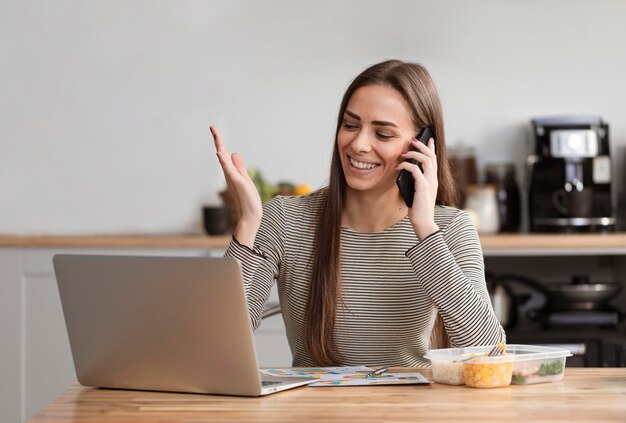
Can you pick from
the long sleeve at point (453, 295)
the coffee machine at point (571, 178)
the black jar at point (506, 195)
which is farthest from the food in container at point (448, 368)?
the black jar at point (506, 195)

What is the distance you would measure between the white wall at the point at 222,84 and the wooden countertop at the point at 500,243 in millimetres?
420

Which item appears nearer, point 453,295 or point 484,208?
point 453,295

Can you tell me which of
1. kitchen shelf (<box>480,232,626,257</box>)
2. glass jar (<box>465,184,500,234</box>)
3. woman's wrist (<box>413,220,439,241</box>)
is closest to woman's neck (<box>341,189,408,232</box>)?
woman's wrist (<box>413,220,439,241</box>)

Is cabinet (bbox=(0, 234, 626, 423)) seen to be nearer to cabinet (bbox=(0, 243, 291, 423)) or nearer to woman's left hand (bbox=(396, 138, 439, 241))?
cabinet (bbox=(0, 243, 291, 423))

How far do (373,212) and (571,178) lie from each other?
165cm

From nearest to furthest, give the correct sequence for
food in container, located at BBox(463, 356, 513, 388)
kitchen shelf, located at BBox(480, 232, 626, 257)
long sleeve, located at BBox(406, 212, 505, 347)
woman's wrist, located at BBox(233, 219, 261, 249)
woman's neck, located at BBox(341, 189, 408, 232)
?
food in container, located at BBox(463, 356, 513, 388) → long sleeve, located at BBox(406, 212, 505, 347) → woman's wrist, located at BBox(233, 219, 261, 249) → woman's neck, located at BBox(341, 189, 408, 232) → kitchen shelf, located at BBox(480, 232, 626, 257)

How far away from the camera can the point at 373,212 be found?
220 centimetres

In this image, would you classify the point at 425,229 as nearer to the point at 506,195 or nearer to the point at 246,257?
the point at 246,257

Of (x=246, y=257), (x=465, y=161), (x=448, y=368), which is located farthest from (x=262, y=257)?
(x=465, y=161)

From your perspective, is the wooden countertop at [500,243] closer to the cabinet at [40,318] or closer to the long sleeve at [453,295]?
the cabinet at [40,318]

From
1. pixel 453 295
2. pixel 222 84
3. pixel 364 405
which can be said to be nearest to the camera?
pixel 364 405

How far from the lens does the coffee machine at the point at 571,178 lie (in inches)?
142

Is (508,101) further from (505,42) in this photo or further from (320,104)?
(320,104)

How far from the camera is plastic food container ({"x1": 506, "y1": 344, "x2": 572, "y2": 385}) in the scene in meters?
1.67
